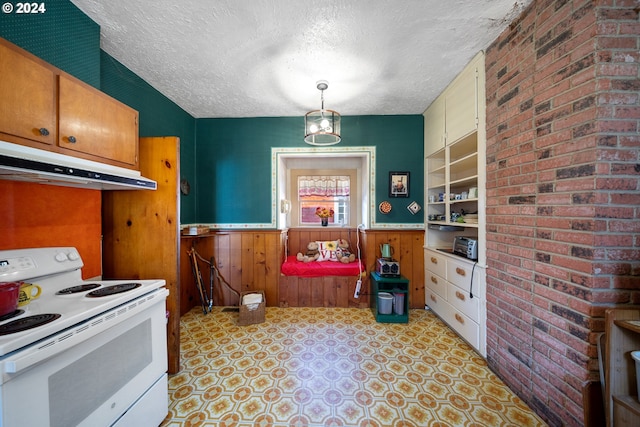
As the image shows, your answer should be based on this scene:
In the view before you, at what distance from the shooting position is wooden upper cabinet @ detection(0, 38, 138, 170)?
95cm

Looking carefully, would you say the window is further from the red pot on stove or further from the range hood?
the red pot on stove

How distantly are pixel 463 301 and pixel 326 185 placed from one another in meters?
2.44

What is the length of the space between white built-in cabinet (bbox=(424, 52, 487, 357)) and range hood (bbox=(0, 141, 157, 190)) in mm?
2693

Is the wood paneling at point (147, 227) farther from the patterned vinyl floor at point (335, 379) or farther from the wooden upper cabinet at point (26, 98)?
the patterned vinyl floor at point (335, 379)

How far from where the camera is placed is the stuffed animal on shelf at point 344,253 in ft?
10.2

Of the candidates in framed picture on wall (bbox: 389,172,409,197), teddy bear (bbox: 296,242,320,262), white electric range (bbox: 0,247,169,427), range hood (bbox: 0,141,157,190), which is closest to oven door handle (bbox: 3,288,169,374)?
white electric range (bbox: 0,247,169,427)

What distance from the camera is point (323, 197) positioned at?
3.72m

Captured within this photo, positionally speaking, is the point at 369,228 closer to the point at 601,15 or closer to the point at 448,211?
the point at 448,211

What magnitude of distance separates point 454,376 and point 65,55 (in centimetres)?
358

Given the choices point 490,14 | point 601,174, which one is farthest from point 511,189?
point 490,14

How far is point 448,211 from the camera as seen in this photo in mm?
2502

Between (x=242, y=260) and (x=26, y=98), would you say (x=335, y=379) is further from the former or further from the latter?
(x=26, y=98)

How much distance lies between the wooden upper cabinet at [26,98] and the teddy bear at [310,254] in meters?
2.58

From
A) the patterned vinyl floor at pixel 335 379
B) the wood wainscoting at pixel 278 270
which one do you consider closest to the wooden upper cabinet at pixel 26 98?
the patterned vinyl floor at pixel 335 379
